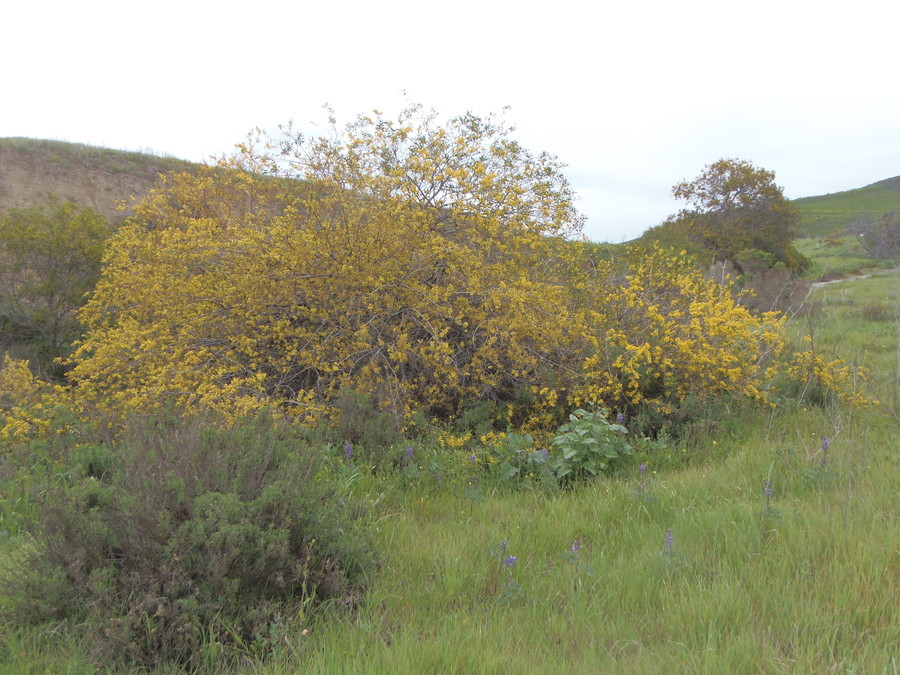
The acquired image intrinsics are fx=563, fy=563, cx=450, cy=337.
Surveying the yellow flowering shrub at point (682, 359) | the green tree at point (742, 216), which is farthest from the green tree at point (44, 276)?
the green tree at point (742, 216)

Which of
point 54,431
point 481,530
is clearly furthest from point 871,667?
point 54,431

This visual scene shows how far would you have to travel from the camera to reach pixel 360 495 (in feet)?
11.4

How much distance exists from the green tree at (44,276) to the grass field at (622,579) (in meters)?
9.69

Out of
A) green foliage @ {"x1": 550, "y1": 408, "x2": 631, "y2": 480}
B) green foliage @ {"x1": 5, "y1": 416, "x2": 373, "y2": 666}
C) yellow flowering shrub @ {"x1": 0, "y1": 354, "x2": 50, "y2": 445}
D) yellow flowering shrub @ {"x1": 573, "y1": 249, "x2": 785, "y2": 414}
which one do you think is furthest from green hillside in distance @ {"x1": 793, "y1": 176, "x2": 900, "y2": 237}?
Answer: green foliage @ {"x1": 5, "y1": 416, "x2": 373, "y2": 666}

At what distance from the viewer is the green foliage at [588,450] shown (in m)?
3.90

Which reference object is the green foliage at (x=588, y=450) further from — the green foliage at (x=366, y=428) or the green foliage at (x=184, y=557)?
the green foliage at (x=184, y=557)

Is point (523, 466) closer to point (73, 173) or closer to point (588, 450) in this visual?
point (588, 450)

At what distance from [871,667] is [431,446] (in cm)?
317

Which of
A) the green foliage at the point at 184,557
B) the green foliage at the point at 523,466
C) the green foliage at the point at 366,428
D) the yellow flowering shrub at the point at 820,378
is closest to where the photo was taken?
the green foliage at the point at 184,557

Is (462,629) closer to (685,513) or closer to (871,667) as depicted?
(871,667)

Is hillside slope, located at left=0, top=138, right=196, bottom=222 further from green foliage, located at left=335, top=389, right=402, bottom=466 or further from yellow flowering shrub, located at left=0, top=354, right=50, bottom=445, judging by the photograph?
green foliage, located at left=335, top=389, right=402, bottom=466

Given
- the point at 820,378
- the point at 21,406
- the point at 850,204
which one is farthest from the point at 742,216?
the point at 850,204

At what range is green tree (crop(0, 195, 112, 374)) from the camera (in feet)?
37.2

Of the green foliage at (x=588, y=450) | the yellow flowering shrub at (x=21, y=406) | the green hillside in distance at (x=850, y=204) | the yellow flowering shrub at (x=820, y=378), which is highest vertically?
the green hillside in distance at (x=850, y=204)
